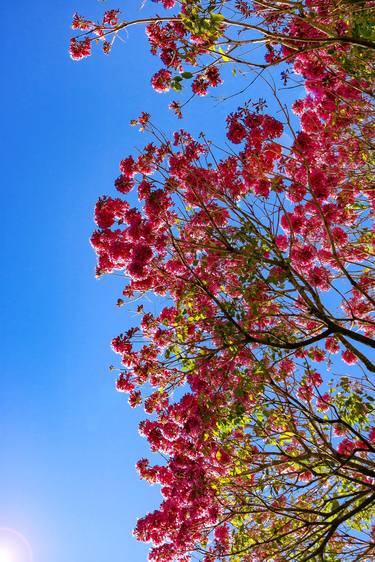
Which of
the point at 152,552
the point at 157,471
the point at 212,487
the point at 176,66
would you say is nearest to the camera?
the point at 212,487

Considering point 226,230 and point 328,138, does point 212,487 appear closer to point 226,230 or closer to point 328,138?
point 226,230

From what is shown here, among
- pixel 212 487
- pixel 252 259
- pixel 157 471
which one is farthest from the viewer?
pixel 157 471

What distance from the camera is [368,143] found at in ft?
18.7

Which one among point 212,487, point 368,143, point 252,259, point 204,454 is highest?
point 368,143

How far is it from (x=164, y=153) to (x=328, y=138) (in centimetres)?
241

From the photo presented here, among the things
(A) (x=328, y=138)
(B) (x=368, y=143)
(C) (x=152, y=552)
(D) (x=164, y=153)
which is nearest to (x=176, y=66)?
(D) (x=164, y=153)

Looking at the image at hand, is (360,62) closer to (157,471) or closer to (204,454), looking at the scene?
(204,454)

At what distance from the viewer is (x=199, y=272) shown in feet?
21.1

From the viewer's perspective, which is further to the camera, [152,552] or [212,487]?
[152,552]

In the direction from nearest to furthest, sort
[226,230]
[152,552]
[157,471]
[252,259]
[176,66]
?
[252,259] → [226,230] → [176,66] → [152,552] → [157,471]

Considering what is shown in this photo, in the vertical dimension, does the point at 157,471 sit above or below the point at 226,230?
below

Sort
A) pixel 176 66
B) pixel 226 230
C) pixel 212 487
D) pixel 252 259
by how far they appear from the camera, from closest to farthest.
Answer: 1. pixel 252 259
2. pixel 226 230
3. pixel 212 487
4. pixel 176 66

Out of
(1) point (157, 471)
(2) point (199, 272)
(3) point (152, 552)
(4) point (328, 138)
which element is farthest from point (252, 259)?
(3) point (152, 552)

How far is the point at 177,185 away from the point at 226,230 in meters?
1.50
